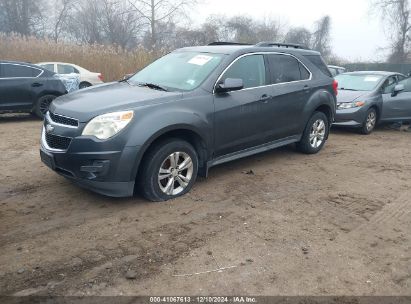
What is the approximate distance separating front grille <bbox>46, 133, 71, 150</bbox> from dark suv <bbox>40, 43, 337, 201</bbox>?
11 mm

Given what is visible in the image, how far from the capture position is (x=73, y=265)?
3.27 metres

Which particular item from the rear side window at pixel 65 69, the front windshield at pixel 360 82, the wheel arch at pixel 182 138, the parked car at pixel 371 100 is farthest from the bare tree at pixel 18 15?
the wheel arch at pixel 182 138

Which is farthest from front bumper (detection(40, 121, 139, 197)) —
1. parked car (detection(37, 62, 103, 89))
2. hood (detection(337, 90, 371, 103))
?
parked car (detection(37, 62, 103, 89))

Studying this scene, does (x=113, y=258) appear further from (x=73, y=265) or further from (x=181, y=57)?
(x=181, y=57)

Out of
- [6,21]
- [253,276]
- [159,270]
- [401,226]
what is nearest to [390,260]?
[401,226]

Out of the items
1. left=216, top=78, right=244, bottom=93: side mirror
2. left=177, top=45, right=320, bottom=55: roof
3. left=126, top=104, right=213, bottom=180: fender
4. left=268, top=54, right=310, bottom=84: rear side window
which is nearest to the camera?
left=126, top=104, right=213, bottom=180: fender

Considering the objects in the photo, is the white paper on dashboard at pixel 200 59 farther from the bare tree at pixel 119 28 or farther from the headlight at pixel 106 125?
the bare tree at pixel 119 28

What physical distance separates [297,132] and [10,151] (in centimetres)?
494

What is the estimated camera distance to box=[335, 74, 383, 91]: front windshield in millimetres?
9930

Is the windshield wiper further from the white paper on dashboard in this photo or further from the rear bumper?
the rear bumper

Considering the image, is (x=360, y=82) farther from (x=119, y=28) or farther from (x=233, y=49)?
(x=119, y=28)

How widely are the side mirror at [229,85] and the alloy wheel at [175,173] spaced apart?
0.97 meters

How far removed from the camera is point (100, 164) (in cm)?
412

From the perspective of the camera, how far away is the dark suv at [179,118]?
418 centimetres
